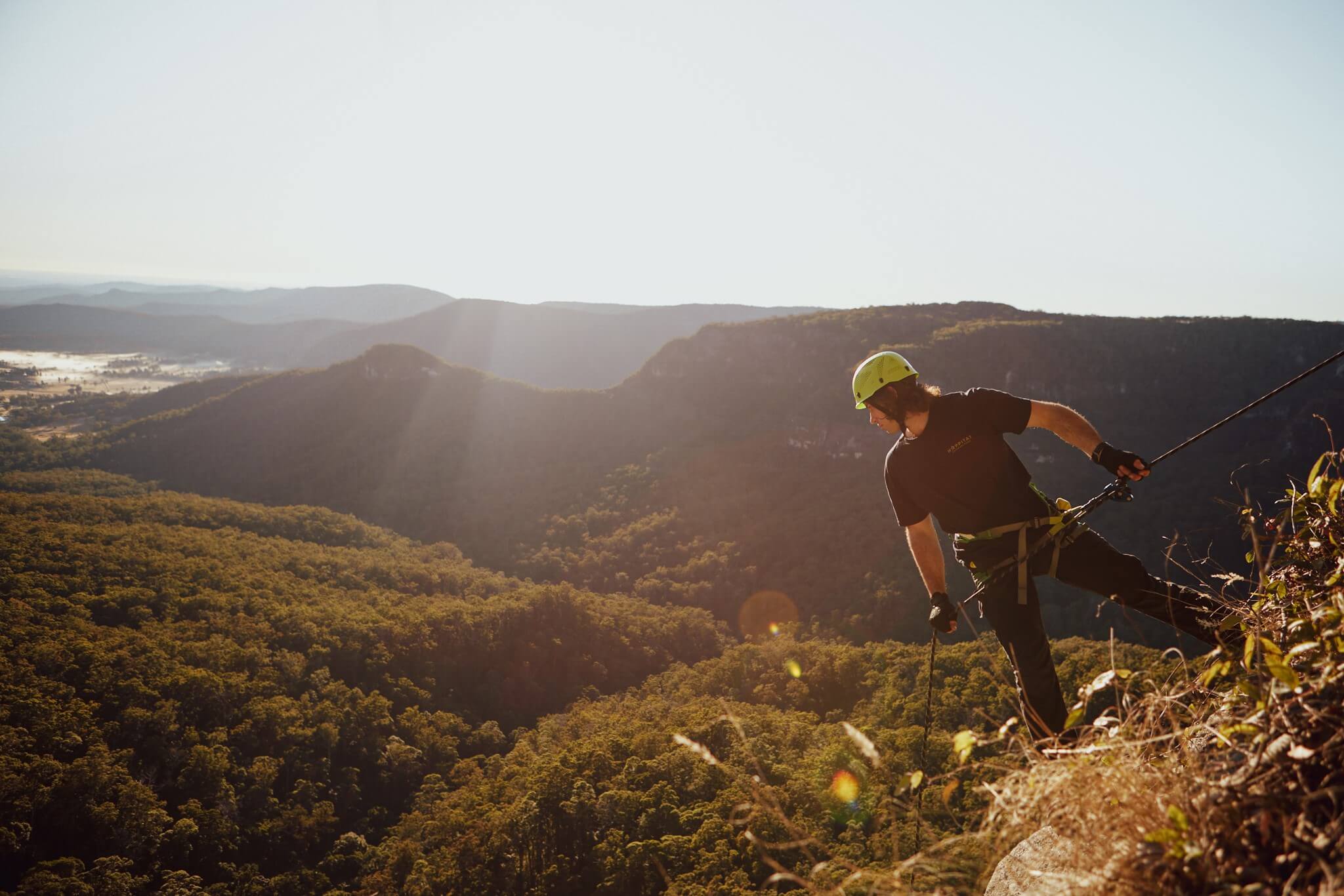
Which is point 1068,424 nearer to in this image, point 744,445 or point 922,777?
point 922,777

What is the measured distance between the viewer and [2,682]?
28891 millimetres

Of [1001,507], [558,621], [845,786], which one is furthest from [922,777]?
[558,621]

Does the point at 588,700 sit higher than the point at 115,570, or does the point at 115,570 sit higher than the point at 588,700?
the point at 115,570

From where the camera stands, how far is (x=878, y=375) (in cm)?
474

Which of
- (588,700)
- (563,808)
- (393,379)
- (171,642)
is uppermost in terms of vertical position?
(393,379)

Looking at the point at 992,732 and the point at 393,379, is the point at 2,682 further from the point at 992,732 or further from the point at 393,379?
the point at 393,379

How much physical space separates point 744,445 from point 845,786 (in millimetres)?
67584

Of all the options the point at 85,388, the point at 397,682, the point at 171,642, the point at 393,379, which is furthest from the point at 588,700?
the point at 85,388

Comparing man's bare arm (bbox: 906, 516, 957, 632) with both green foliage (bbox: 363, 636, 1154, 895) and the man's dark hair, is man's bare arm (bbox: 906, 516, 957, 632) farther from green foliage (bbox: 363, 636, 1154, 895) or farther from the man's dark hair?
green foliage (bbox: 363, 636, 1154, 895)

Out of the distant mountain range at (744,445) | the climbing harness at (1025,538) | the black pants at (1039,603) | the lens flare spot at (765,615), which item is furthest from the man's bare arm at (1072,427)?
the lens flare spot at (765,615)

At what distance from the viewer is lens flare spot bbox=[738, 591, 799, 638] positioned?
57.6 metres

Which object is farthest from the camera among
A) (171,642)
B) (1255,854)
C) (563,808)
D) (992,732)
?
(171,642)

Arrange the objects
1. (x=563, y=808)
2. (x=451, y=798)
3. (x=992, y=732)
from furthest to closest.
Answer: (x=451, y=798), (x=563, y=808), (x=992, y=732)

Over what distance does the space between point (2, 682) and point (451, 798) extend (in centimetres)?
2082
